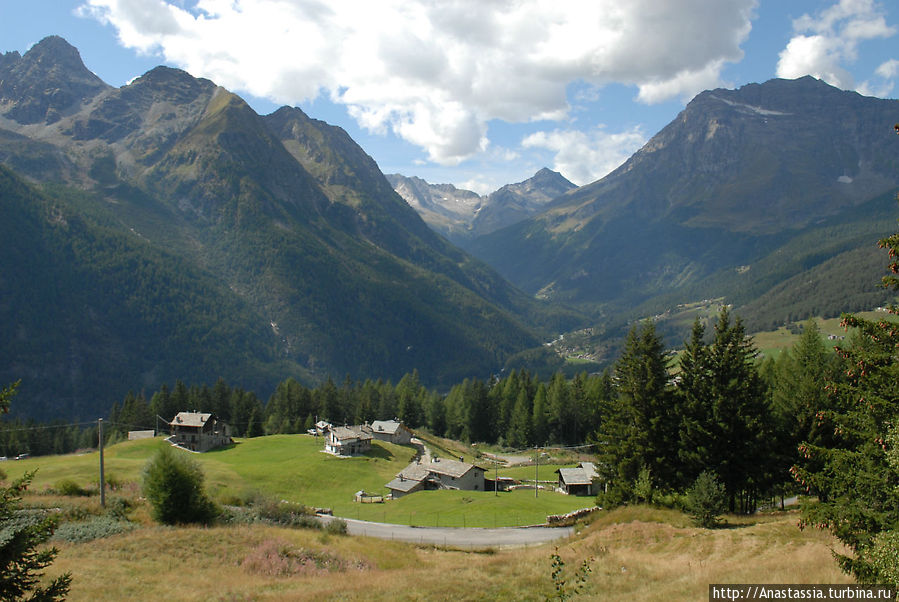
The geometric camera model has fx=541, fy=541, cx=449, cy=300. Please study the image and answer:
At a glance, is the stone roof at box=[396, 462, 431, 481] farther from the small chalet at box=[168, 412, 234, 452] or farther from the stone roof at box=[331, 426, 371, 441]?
the small chalet at box=[168, 412, 234, 452]

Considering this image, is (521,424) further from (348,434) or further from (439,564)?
(439,564)

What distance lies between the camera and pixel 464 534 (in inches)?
2078

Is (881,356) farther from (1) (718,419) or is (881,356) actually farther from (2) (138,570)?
(2) (138,570)

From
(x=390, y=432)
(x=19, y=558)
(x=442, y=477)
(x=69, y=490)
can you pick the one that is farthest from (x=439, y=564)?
(x=390, y=432)

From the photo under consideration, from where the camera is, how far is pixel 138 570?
29641 millimetres

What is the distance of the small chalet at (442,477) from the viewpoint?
79188 mm

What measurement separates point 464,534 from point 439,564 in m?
18.9

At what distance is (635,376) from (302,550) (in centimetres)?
2766

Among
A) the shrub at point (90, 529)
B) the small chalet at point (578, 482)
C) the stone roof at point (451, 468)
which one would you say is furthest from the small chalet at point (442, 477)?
the shrub at point (90, 529)

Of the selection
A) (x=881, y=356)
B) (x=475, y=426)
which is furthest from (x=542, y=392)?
(x=881, y=356)

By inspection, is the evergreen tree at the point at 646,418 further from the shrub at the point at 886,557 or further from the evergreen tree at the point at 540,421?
the evergreen tree at the point at 540,421

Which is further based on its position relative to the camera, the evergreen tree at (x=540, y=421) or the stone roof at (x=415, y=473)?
the evergreen tree at (x=540, y=421)

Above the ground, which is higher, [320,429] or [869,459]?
[869,459]

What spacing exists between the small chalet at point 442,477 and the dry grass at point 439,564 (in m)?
39.7
